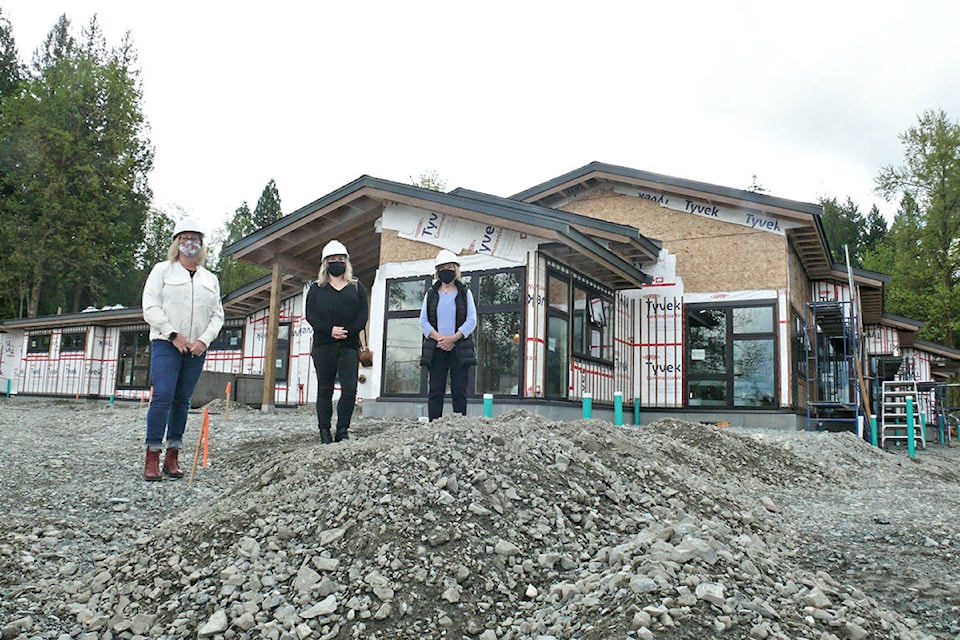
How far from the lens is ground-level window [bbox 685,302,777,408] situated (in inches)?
511

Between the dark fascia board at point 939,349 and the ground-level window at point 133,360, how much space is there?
23.1 meters

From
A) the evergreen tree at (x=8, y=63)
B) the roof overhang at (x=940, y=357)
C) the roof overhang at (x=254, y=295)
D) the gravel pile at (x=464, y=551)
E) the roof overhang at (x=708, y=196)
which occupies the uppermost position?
the evergreen tree at (x=8, y=63)

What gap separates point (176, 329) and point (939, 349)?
23.6 m

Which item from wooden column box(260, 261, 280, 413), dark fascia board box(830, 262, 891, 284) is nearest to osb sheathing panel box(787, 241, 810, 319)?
dark fascia board box(830, 262, 891, 284)

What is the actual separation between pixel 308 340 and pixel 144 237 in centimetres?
2049

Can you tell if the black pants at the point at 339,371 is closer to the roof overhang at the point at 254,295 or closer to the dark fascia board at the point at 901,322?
the roof overhang at the point at 254,295

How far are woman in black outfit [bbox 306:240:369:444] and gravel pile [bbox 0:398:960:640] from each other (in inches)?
43.3

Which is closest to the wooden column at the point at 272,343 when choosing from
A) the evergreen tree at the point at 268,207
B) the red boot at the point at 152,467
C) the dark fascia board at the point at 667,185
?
the dark fascia board at the point at 667,185

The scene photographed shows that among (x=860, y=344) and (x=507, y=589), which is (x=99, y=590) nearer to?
(x=507, y=589)

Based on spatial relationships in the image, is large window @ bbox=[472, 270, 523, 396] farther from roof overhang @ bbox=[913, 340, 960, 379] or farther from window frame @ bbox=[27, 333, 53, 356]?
window frame @ bbox=[27, 333, 53, 356]

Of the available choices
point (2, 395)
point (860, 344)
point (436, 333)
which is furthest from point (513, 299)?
point (2, 395)

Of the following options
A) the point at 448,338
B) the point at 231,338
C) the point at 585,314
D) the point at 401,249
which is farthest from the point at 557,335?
the point at 231,338

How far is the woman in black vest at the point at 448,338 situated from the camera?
6.45 metres

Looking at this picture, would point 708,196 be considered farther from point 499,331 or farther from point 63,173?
point 63,173
